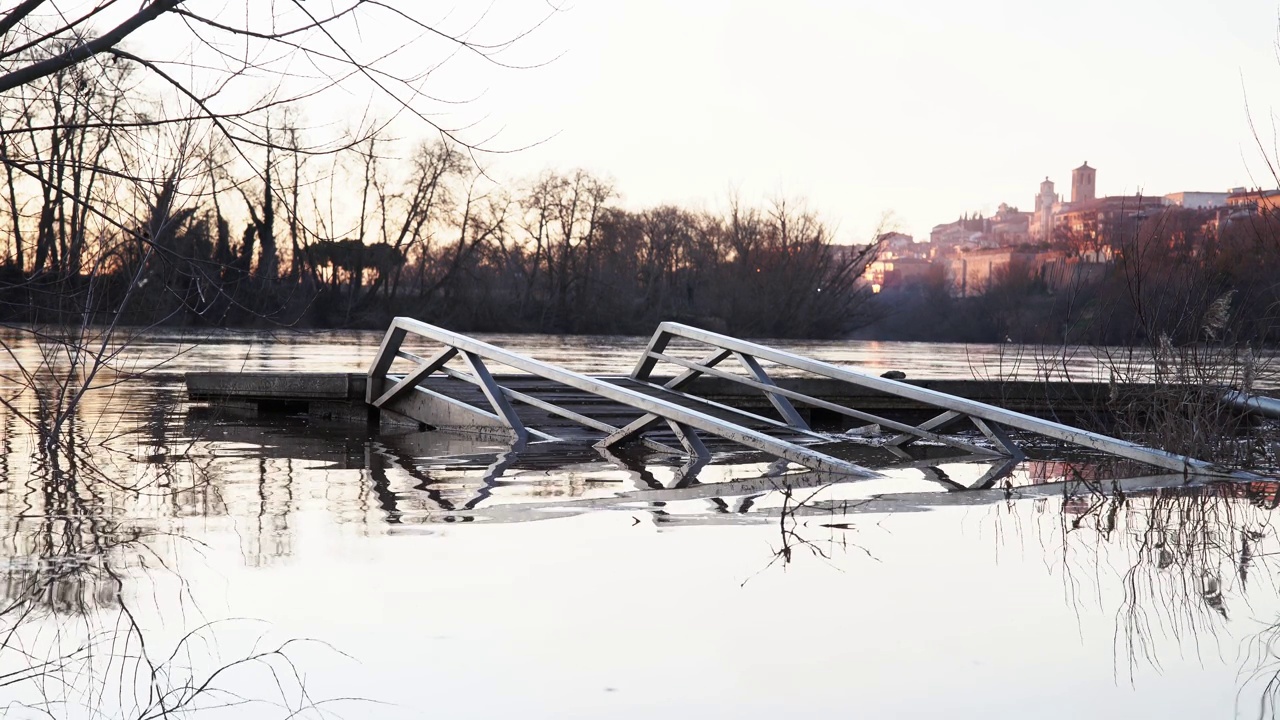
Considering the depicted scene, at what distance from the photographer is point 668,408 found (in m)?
8.64

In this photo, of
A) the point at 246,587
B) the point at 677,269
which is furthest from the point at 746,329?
the point at 246,587

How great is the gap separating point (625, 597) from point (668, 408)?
409 centimetres

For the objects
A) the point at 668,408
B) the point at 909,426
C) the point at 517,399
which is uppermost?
the point at 668,408

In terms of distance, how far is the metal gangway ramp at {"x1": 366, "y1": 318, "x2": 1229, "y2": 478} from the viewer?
8.46m

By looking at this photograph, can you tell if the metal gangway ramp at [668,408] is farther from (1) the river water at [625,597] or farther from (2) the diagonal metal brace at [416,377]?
(1) the river water at [625,597]

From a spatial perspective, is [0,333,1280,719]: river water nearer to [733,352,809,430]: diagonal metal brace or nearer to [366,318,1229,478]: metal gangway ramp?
[366,318,1229,478]: metal gangway ramp

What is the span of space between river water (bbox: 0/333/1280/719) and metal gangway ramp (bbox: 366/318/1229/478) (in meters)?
0.61

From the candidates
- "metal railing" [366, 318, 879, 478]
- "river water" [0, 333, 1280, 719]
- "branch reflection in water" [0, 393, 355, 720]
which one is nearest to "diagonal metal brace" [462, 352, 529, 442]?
"metal railing" [366, 318, 879, 478]

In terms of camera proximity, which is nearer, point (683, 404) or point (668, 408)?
point (668, 408)

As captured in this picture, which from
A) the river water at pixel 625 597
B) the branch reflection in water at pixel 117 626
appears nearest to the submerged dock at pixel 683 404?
the river water at pixel 625 597

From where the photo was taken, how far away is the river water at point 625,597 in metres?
3.47

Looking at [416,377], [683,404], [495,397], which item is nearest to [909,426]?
[683,404]

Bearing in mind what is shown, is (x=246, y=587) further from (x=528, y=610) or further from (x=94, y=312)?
(x=94, y=312)

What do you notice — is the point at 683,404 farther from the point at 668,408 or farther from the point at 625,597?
the point at 625,597
